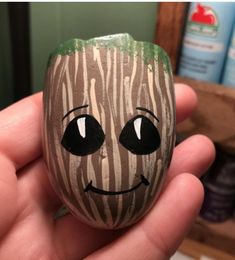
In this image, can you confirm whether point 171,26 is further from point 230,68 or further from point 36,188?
point 36,188

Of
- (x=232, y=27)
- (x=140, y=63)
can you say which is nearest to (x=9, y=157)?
(x=140, y=63)

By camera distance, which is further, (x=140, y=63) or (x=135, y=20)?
(x=135, y=20)

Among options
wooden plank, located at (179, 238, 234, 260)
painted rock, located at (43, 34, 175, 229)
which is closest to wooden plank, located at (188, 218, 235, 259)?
wooden plank, located at (179, 238, 234, 260)

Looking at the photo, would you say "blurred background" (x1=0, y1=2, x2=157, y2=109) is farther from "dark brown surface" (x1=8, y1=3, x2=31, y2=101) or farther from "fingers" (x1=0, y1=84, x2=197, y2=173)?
"fingers" (x1=0, y1=84, x2=197, y2=173)

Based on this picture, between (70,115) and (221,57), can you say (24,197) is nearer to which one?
(70,115)

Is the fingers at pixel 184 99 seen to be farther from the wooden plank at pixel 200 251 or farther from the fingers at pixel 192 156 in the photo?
the wooden plank at pixel 200 251

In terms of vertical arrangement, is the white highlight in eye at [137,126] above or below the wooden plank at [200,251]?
above

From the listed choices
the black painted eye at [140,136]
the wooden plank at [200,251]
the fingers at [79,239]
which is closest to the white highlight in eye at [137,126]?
the black painted eye at [140,136]
